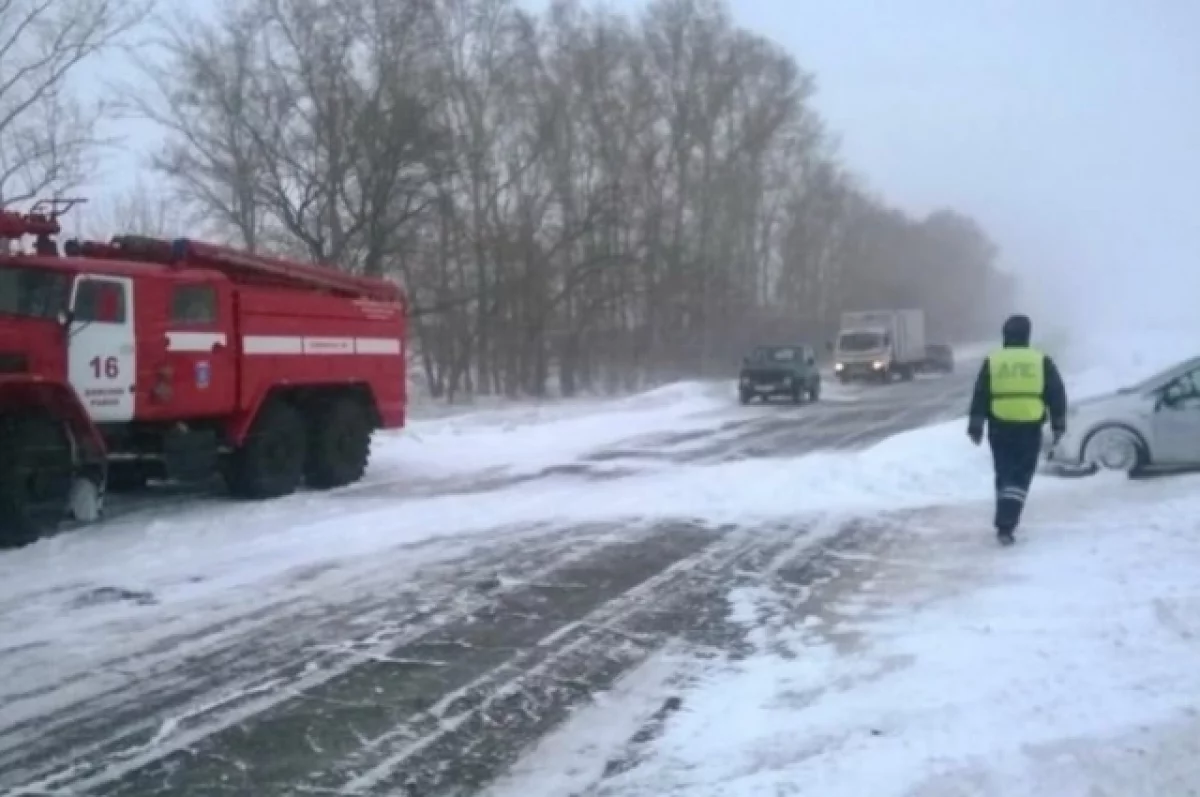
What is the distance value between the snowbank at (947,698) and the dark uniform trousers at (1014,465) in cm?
121

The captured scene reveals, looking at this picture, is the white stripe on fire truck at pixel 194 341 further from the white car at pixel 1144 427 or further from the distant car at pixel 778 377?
the distant car at pixel 778 377

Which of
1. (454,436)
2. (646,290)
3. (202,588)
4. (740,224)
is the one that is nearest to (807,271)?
(740,224)

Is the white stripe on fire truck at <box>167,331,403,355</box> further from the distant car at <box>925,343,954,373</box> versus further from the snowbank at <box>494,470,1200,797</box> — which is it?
the distant car at <box>925,343,954,373</box>

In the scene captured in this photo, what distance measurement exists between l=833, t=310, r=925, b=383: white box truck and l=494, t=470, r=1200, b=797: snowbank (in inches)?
1808

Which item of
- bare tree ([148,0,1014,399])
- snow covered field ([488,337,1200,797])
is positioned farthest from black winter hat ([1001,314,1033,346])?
bare tree ([148,0,1014,399])

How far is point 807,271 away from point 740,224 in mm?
18283

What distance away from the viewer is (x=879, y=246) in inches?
3895

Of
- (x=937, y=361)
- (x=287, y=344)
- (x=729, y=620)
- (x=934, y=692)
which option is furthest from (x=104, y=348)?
(x=937, y=361)

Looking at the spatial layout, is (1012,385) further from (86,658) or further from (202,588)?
(86,658)

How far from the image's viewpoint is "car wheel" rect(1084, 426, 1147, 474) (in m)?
15.8

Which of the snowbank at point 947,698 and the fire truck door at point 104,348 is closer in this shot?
the snowbank at point 947,698

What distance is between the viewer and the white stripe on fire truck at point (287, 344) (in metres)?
14.9

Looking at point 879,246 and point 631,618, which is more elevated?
point 879,246

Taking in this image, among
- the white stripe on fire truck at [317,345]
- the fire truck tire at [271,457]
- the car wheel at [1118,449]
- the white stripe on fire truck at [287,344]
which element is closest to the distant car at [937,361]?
the white stripe on fire truck at [317,345]
